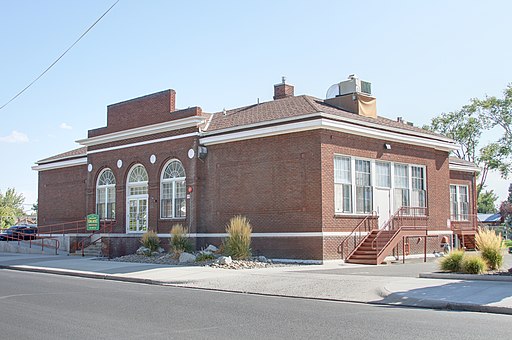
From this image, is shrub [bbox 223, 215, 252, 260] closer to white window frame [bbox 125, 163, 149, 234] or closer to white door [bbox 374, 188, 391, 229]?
white door [bbox 374, 188, 391, 229]

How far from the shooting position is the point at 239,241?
2441 cm

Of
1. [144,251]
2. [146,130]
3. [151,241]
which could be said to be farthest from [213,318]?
[146,130]

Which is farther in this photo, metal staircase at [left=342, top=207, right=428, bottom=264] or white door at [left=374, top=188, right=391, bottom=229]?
white door at [left=374, top=188, right=391, bottom=229]

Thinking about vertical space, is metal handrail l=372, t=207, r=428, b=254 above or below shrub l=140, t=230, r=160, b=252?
above

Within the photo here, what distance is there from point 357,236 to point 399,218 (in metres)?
2.89

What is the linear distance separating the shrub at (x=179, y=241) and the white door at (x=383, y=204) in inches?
346

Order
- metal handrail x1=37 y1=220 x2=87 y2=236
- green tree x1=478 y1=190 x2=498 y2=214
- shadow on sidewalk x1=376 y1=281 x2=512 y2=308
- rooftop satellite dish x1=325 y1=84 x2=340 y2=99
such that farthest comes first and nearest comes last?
green tree x1=478 y1=190 x2=498 y2=214
metal handrail x1=37 y1=220 x2=87 y2=236
rooftop satellite dish x1=325 y1=84 x2=340 y2=99
shadow on sidewalk x1=376 y1=281 x2=512 y2=308

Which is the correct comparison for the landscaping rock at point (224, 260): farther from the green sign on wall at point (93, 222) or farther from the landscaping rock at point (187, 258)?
the green sign on wall at point (93, 222)

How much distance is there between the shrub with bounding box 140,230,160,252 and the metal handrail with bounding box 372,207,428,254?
10.5m

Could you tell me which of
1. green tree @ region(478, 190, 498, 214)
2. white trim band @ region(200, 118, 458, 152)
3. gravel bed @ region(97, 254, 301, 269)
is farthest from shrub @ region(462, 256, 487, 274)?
green tree @ region(478, 190, 498, 214)

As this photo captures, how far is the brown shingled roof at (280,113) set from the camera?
25913 millimetres

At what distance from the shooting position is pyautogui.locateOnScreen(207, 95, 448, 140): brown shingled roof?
2591cm

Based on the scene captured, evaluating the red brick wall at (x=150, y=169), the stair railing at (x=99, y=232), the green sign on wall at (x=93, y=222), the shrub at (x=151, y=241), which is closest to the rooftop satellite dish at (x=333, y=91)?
the red brick wall at (x=150, y=169)

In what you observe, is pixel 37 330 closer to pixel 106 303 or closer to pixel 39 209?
pixel 106 303
